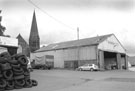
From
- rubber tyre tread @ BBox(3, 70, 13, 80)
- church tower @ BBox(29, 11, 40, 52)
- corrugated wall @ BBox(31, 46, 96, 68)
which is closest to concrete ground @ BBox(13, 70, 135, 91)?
rubber tyre tread @ BBox(3, 70, 13, 80)

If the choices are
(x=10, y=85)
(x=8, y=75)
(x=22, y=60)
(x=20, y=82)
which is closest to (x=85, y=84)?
(x=20, y=82)

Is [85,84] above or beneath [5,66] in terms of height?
beneath

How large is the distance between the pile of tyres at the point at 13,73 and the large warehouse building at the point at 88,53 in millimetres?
25857

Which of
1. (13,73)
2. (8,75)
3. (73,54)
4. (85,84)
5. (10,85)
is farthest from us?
(73,54)

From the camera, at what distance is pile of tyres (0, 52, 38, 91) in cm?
998

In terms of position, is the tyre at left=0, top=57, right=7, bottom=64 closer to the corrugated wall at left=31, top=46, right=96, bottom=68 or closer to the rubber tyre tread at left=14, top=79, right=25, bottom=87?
the rubber tyre tread at left=14, top=79, right=25, bottom=87

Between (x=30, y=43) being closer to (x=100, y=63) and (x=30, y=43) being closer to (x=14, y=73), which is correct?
(x=100, y=63)

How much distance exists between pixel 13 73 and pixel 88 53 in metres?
28.6

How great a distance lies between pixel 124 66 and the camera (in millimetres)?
47250

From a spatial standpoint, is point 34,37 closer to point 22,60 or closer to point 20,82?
point 22,60

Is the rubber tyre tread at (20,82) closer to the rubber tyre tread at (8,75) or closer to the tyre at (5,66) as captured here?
the rubber tyre tread at (8,75)

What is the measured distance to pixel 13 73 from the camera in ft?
35.0

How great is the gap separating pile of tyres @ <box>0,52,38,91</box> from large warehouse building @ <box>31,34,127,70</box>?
2586 centimetres

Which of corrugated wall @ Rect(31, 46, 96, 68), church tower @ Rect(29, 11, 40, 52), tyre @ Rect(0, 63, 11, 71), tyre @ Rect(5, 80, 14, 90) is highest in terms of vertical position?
church tower @ Rect(29, 11, 40, 52)
